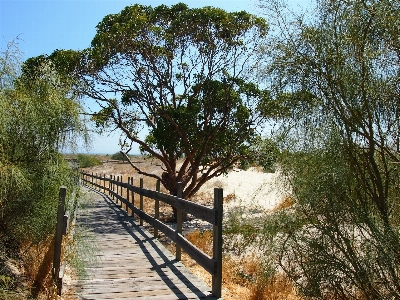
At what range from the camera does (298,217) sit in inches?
181

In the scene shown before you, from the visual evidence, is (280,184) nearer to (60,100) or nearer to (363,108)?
(363,108)

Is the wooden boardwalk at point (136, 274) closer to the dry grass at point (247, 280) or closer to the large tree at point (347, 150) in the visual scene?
the dry grass at point (247, 280)

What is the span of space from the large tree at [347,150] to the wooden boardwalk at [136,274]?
183 centimetres

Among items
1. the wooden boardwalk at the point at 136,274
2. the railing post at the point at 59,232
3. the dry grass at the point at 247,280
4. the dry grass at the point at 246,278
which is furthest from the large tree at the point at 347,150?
the railing post at the point at 59,232

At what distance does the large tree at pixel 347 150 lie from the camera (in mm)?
3955

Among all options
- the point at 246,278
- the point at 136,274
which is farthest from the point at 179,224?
the point at 246,278

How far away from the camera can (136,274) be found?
21.5 ft

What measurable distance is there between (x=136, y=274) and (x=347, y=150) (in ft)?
12.3

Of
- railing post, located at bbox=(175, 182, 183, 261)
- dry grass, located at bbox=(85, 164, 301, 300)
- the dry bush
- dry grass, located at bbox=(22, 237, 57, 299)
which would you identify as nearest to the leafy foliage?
dry grass, located at bbox=(22, 237, 57, 299)

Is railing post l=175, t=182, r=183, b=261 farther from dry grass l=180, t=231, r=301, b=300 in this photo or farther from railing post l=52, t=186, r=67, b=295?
railing post l=52, t=186, r=67, b=295

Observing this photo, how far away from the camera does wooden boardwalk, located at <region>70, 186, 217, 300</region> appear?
220 inches

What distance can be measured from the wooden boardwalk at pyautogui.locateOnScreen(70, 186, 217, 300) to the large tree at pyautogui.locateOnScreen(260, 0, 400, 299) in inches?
72.1

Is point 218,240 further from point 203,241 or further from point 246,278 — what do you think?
point 203,241

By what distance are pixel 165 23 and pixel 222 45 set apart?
2.00 meters
